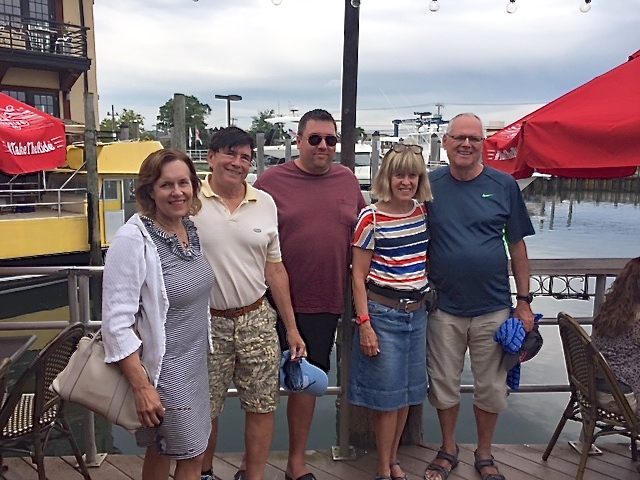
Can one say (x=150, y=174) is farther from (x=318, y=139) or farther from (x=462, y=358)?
(x=462, y=358)

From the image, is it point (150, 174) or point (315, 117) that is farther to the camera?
point (315, 117)

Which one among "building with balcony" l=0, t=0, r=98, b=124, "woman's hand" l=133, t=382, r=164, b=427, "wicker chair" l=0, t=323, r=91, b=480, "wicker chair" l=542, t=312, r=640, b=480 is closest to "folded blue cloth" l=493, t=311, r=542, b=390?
"wicker chair" l=542, t=312, r=640, b=480

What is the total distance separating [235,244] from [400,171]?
764mm

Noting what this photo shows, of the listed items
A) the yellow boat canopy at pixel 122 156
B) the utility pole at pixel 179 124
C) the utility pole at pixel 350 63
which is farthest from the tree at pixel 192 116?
the utility pole at pixel 350 63

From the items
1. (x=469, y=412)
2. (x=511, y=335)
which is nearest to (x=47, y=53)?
(x=469, y=412)

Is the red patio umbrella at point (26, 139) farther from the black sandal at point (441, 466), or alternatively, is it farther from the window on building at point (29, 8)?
the window on building at point (29, 8)

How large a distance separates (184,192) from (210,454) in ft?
4.24

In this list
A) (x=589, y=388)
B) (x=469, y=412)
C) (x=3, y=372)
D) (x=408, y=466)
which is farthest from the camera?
(x=469, y=412)

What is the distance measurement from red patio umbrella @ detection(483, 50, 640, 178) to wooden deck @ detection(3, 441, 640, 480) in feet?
5.01

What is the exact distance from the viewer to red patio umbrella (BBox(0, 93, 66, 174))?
11.2ft

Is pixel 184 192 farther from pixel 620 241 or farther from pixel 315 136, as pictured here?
pixel 620 241

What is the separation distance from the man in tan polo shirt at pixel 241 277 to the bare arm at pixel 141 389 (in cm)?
44

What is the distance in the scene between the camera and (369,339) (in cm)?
238

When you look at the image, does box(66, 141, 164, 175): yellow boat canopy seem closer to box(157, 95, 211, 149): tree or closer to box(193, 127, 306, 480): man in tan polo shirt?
box(193, 127, 306, 480): man in tan polo shirt
